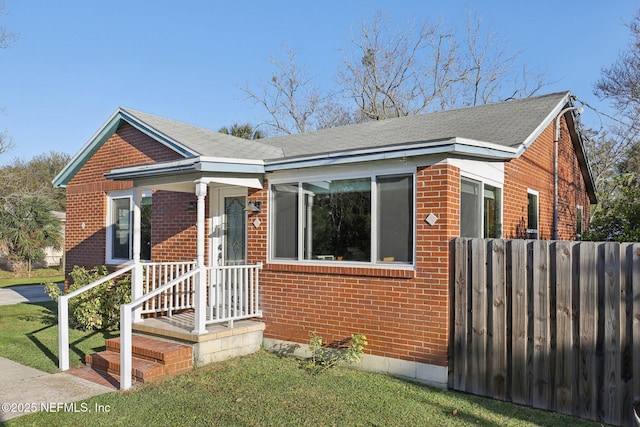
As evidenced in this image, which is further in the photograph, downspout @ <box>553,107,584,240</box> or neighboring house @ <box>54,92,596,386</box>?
downspout @ <box>553,107,584,240</box>

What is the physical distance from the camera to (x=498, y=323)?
5.62 metres

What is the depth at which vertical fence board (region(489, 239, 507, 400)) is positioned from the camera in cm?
557

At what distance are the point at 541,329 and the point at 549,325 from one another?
0.10 meters

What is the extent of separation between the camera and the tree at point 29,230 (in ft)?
74.5

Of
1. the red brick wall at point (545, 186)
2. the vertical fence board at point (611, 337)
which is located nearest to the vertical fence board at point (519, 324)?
the vertical fence board at point (611, 337)

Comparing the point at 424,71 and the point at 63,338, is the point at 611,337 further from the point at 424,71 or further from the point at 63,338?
the point at 424,71

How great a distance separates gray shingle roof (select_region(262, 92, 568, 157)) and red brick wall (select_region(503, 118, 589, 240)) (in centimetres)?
63

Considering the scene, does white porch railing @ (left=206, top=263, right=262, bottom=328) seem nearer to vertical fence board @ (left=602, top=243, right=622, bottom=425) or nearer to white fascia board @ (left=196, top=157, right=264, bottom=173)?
white fascia board @ (left=196, top=157, right=264, bottom=173)

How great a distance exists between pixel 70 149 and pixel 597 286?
49.7m

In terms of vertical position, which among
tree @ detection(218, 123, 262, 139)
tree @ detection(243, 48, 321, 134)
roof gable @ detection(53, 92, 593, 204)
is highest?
tree @ detection(243, 48, 321, 134)

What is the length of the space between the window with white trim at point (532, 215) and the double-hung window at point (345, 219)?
391cm

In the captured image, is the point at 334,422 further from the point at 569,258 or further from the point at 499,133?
the point at 499,133

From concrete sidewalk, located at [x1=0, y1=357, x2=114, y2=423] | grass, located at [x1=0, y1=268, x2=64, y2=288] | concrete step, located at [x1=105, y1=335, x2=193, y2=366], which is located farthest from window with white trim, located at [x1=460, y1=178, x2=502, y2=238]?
grass, located at [x1=0, y1=268, x2=64, y2=288]

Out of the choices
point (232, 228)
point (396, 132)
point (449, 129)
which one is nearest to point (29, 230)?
point (232, 228)
